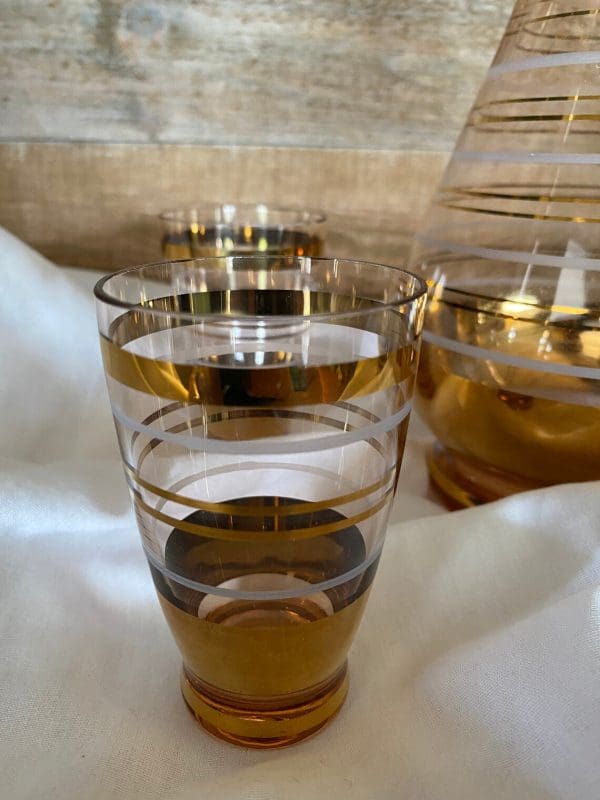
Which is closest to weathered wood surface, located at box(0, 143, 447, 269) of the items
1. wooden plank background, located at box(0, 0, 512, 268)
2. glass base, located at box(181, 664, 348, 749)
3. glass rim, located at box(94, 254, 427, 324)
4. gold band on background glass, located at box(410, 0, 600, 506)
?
wooden plank background, located at box(0, 0, 512, 268)

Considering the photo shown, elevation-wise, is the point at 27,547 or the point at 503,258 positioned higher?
the point at 503,258

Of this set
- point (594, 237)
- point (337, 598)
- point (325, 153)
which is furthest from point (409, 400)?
point (325, 153)

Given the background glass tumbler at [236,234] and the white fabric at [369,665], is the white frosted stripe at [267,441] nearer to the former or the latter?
the white fabric at [369,665]

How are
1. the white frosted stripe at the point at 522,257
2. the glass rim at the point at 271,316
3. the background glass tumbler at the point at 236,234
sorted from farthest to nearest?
the background glass tumbler at the point at 236,234
the white frosted stripe at the point at 522,257
the glass rim at the point at 271,316

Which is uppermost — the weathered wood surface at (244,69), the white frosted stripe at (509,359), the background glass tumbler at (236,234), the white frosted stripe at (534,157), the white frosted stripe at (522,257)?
the weathered wood surface at (244,69)

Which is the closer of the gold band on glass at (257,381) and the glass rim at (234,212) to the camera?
the gold band on glass at (257,381)

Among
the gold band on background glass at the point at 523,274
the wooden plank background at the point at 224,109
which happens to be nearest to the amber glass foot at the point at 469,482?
the gold band on background glass at the point at 523,274

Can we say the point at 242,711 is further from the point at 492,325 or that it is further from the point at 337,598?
the point at 492,325
